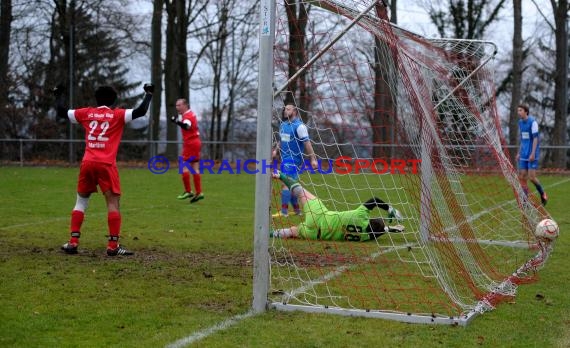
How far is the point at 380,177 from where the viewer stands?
7.31 meters

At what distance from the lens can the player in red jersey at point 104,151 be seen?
294 inches

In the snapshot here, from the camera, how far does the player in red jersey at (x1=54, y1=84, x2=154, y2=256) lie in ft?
24.5

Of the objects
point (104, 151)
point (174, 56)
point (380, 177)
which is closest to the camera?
point (380, 177)

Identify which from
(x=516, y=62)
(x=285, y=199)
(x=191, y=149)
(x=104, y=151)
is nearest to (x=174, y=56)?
(x=516, y=62)

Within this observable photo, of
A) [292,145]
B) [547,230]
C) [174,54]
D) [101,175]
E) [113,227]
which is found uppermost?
[174,54]

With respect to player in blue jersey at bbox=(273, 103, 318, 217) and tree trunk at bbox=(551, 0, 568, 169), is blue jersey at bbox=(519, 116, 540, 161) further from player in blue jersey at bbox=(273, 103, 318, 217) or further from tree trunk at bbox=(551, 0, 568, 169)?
tree trunk at bbox=(551, 0, 568, 169)

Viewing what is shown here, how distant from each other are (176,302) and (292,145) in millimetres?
3831

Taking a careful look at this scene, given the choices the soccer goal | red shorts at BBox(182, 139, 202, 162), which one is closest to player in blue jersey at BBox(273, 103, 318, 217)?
the soccer goal

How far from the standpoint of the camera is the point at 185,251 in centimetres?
801

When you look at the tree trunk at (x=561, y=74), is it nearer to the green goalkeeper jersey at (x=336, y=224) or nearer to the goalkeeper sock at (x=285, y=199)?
the goalkeeper sock at (x=285, y=199)

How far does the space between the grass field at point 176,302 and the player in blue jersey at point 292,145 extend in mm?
1082

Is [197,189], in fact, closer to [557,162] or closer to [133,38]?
[557,162]

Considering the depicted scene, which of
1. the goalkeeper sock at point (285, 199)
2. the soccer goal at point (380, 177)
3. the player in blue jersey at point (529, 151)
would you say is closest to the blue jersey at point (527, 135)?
the player in blue jersey at point (529, 151)

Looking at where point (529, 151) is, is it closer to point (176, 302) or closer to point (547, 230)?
point (547, 230)
